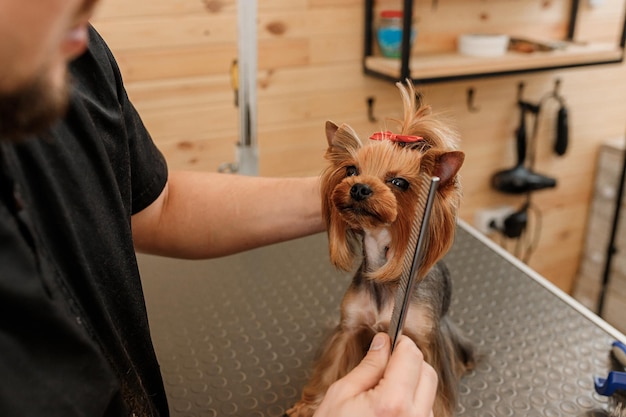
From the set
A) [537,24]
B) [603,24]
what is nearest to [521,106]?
[537,24]

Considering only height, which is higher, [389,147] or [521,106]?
[389,147]

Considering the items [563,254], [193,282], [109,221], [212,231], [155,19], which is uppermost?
[155,19]

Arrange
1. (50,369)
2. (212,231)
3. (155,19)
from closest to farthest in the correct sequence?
(50,369), (212,231), (155,19)

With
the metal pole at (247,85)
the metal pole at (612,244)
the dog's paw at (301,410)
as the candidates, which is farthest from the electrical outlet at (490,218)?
the dog's paw at (301,410)

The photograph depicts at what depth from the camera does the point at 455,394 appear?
0.88 meters

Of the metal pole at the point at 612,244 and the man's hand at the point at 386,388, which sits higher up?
the man's hand at the point at 386,388

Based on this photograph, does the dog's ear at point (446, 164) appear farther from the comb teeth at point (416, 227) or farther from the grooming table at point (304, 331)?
the grooming table at point (304, 331)

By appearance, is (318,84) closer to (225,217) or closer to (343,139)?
(225,217)

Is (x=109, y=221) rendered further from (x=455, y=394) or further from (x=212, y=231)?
(x=455, y=394)

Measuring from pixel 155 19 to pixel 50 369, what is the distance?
1.40 meters

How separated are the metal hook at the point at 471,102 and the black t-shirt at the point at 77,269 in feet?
5.44

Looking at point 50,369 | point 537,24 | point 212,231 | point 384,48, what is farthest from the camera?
point 537,24

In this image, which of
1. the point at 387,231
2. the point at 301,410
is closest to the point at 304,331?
the point at 301,410

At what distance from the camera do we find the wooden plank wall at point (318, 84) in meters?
1.82
